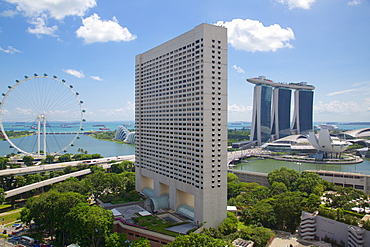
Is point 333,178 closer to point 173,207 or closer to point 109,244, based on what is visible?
point 173,207

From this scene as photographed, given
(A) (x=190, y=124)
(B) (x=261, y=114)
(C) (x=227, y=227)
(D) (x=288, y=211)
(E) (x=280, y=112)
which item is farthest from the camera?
(E) (x=280, y=112)

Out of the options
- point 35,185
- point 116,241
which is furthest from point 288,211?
point 35,185

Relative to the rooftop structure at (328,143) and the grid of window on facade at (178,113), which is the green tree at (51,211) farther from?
the rooftop structure at (328,143)

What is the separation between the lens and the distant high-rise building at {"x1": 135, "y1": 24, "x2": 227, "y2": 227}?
3167 cm

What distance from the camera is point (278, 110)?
128750 mm

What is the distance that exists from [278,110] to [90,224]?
115m

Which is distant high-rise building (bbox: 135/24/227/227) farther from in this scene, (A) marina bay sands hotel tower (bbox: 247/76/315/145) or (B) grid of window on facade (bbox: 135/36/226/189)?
(A) marina bay sands hotel tower (bbox: 247/76/315/145)

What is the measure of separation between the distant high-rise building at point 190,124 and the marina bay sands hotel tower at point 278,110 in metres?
87.9

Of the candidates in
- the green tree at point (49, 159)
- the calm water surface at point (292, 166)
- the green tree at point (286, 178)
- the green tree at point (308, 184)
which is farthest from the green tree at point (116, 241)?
the green tree at point (49, 159)

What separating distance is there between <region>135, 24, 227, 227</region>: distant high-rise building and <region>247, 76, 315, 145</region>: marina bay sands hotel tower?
8795 centimetres

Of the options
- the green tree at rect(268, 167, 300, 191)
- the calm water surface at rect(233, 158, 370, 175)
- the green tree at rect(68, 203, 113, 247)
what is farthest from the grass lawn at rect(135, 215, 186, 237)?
the calm water surface at rect(233, 158, 370, 175)

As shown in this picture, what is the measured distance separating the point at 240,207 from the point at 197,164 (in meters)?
11.7

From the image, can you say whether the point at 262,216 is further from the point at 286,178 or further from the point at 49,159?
the point at 49,159

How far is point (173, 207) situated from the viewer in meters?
37.0
